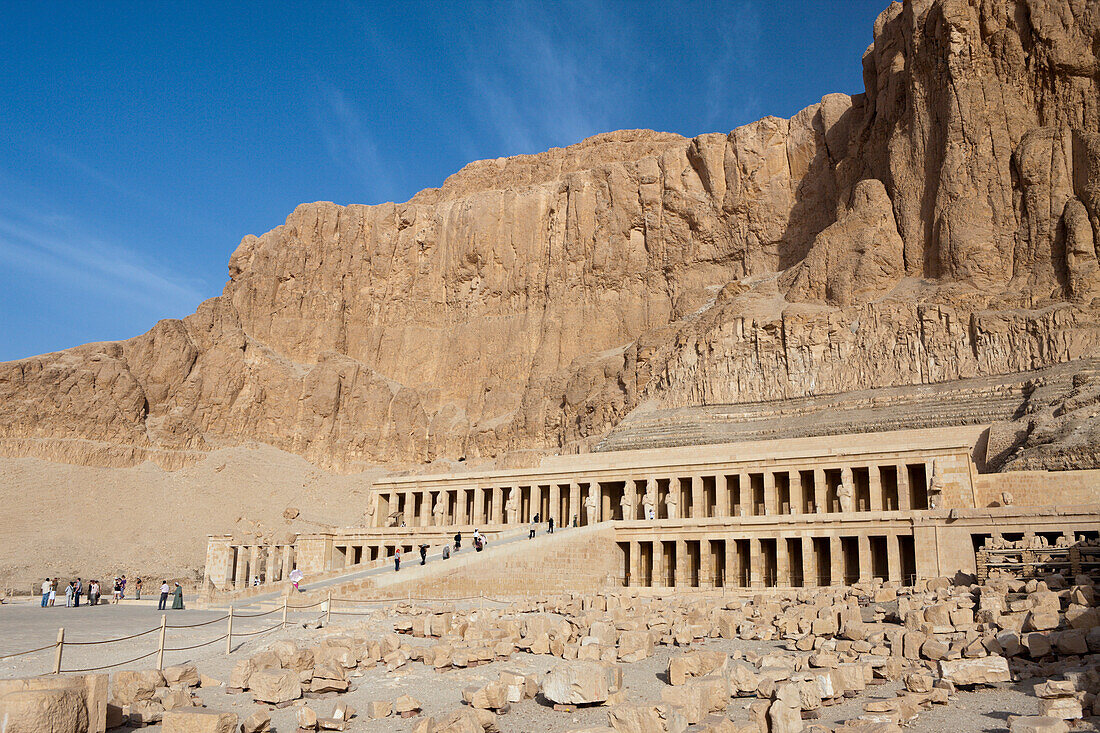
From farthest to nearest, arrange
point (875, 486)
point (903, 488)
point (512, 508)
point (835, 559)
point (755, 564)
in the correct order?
point (512, 508), point (875, 486), point (903, 488), point (755, 564), point (835, 559)

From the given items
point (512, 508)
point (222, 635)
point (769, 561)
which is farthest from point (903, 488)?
point (222, 635)

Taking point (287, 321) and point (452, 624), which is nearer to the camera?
point (452, 624)

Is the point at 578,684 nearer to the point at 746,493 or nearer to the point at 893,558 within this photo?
the point at 893,558

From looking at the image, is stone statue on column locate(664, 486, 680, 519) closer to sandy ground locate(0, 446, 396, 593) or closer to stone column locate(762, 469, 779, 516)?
stone column locate(762, 469, 779, 516)

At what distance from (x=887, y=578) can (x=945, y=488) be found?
17.9 ft

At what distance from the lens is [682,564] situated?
123ft

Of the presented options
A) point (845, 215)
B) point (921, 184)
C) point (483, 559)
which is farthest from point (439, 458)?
point (483, 559)

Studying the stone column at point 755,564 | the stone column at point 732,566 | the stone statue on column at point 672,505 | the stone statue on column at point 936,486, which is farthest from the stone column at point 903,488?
the stone statue on column at point 672,505

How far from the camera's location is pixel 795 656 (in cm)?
1549

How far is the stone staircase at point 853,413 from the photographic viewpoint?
4453 centimetres

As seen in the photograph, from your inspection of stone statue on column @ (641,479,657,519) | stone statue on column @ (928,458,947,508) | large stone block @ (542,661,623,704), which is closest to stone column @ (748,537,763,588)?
stone statue on column @ (641,479,657,519)

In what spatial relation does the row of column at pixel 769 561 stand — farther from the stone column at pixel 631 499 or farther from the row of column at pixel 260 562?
the row of column at pixel 260 562

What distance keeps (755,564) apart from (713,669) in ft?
73.5

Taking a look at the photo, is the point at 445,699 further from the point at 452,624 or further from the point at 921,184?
the point at 921,184
